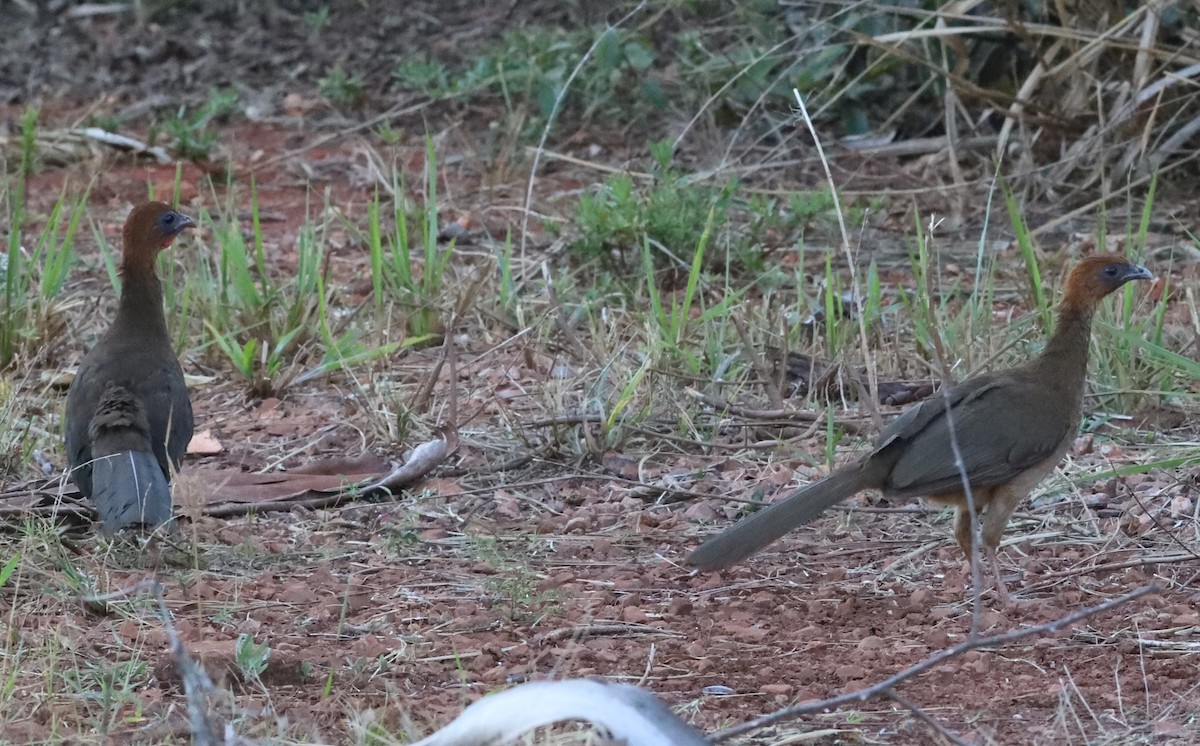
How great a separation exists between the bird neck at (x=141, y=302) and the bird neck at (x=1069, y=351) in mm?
2698

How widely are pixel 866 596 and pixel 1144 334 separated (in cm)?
190

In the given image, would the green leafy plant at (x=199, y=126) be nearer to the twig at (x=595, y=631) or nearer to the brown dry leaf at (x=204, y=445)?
the brown dry leaf at (x=204, y=445)

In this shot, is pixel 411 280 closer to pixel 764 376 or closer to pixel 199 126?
pixel 764 376

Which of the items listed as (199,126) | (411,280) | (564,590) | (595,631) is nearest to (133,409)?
(564,590)

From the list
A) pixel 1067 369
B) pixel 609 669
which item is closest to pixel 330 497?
pixel 609 669

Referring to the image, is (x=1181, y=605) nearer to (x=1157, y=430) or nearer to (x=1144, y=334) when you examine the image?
(x=1157, y=430)

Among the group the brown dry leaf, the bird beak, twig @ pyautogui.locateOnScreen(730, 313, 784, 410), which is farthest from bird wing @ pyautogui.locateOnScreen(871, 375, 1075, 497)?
the brown dry leaf

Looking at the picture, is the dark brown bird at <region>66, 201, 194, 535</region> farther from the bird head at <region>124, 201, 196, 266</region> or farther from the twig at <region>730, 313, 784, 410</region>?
the twig at <region>730, 313, 784, 410</region>

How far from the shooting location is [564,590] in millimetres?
4062

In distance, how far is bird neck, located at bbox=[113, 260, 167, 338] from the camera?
4954 millimetres

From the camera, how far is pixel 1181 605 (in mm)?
3838

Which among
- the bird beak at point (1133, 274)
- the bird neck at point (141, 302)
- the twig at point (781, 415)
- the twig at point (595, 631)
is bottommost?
the twig at point (781, 415)

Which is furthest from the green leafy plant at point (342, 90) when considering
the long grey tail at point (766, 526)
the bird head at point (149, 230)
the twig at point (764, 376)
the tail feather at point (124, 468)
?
the long grey tail at point (766, 526)

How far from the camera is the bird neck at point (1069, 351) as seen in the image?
4.42 meters
